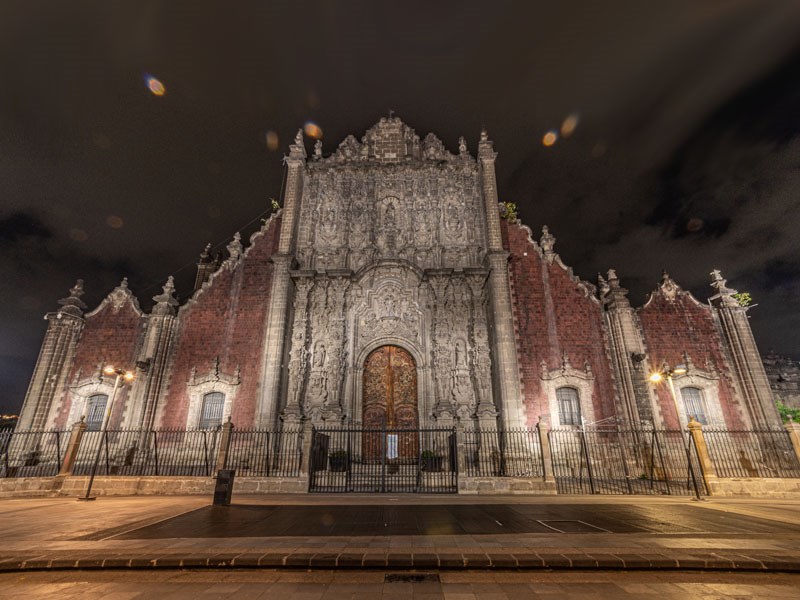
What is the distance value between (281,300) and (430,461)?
34.2 ft

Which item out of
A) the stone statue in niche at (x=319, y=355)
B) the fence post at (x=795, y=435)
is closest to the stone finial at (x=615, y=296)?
the fence post at (x=795, y=435)

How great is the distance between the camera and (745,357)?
17.6 meters

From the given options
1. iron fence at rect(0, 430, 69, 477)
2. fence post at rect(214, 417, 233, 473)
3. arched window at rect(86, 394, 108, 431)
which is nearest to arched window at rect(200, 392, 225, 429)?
arched window at rect(86, 394, 108, 431)

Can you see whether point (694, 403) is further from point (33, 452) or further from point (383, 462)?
point (33, 452)

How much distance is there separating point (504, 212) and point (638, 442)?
13.5 metres

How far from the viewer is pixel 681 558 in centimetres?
473

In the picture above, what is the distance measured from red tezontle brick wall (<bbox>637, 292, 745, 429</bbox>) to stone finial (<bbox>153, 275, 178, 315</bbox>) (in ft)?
78.9

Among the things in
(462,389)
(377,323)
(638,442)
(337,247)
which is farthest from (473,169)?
(638,442)

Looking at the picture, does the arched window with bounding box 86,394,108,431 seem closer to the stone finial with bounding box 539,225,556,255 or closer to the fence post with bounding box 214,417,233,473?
the fence post with bounding box 214,417,233,473

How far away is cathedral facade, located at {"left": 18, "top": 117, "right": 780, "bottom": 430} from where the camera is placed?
56.5 feet

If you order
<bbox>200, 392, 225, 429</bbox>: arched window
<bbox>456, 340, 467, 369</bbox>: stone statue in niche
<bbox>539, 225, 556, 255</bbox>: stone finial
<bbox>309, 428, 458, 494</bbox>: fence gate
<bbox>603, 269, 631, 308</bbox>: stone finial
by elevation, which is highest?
<bbox>539, 225, 556, 255</bbox>: stone finial

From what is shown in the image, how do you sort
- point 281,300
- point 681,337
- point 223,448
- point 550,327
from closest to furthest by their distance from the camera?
point 223,448
point 681,337
point 550,327
point 281,300

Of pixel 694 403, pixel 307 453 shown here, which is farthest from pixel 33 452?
pixel 694 403

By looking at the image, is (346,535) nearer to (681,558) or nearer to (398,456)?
(681,558)
